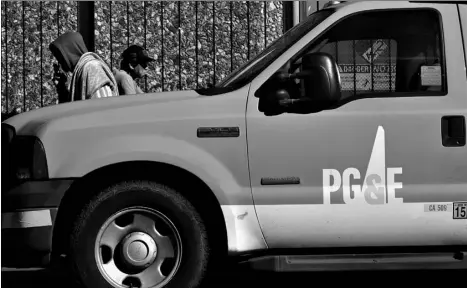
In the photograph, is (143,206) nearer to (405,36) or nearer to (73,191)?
(73,191)

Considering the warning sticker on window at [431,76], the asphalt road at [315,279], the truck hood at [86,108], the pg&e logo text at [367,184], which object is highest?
the warning sticker on window at [431,76]

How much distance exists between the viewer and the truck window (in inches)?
284

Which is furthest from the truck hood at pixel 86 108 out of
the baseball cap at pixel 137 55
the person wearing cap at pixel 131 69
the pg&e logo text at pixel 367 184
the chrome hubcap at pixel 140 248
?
the baseball cap at pixel 137 55

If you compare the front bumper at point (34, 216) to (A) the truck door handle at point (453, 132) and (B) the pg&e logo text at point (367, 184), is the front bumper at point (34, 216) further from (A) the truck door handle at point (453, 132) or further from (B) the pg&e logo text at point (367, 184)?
(A) the truck door handle at point (453, 132)

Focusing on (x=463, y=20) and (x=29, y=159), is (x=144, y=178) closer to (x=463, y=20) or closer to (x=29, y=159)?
(x=29, y=159)

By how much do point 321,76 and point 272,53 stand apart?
633 mm

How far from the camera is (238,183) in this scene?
23.0 feet

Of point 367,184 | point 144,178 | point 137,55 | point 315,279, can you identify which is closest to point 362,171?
point 367,184

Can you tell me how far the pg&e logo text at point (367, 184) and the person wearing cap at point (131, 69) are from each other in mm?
5445

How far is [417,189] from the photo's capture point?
704 centimetres

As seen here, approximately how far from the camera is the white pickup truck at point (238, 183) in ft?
22.9

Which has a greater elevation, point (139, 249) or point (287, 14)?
point (287, 14)

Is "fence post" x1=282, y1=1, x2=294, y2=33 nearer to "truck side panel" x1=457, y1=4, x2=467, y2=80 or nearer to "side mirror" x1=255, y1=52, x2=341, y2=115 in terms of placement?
"truck side panel" x1=457, y1=4, x2=467, y2=80

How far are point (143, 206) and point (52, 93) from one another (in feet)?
27.6
